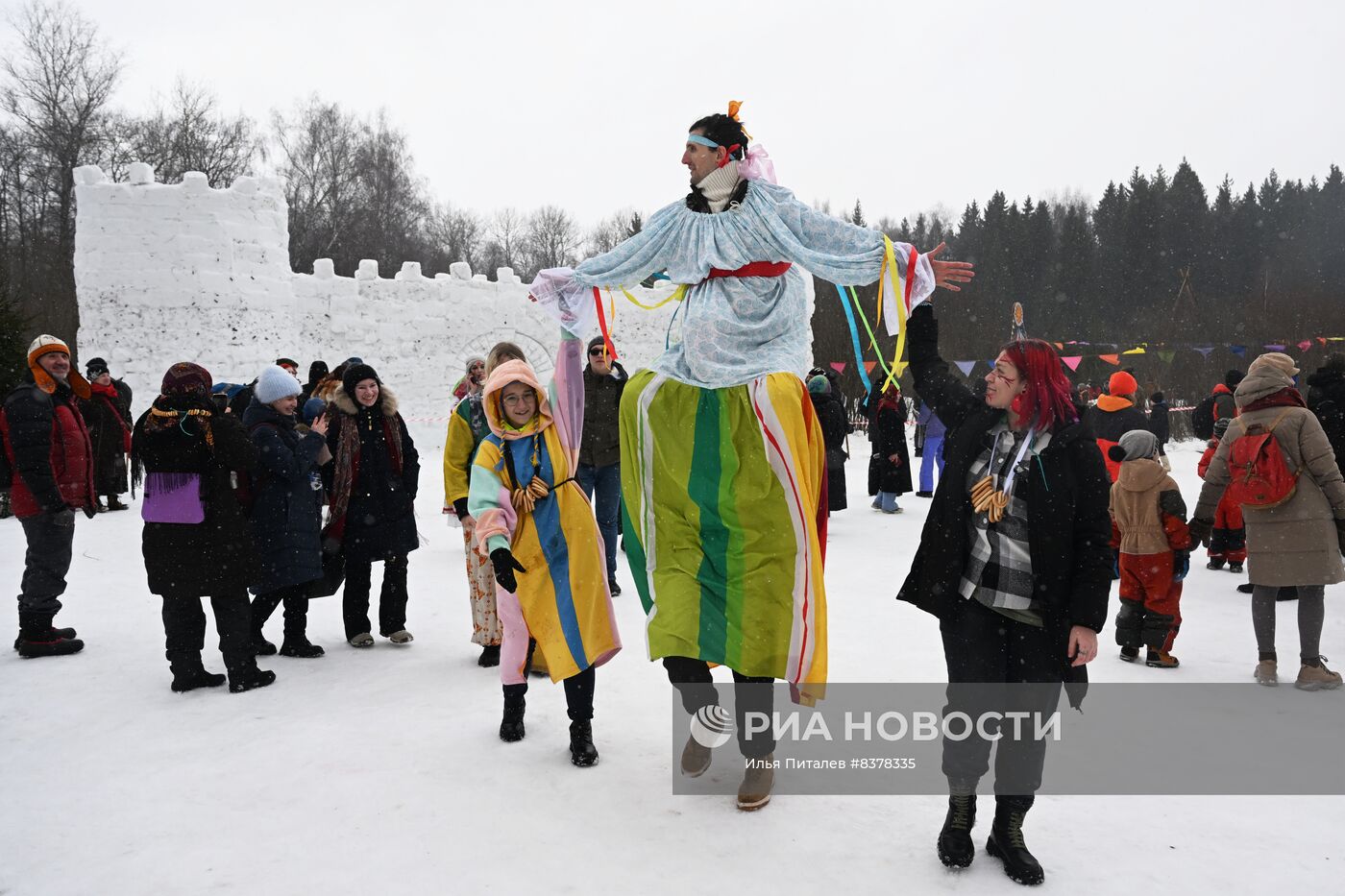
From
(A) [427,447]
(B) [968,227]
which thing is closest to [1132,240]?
(B) [968,227]

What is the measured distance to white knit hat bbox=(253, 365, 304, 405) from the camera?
5.28 m

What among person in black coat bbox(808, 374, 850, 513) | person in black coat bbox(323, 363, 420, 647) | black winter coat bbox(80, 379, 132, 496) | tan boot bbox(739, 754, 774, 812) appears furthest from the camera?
person in black coat bbox(808, 374, 850, 513)

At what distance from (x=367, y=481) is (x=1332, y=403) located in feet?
21.9

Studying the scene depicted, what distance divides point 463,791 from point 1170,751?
2.94 metres

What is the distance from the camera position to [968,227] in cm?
6062

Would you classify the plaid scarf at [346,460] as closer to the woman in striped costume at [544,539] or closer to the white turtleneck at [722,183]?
the woman in striped costume at [544,539]

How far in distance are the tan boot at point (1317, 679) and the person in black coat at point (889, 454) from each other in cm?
648

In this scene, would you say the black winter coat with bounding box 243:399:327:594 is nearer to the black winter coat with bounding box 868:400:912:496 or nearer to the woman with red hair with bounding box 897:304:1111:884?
the woman with red hair with bounding box 897:304:1111:884

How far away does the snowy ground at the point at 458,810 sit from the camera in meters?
2.88

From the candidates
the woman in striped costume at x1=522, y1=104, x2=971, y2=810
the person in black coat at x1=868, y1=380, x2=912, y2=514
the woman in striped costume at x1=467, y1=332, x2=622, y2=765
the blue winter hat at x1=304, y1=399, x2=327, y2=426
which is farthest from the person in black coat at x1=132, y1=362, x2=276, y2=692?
the person in black coat at x1=868, y1=380, x2=912, y2=514

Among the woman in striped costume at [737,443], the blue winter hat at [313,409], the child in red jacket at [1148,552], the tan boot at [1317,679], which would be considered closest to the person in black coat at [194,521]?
the blue winter hat at [313,409]

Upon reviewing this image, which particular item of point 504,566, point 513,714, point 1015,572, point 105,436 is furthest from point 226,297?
point 1015,572

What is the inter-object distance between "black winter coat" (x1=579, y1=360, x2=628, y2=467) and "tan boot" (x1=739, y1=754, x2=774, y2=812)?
3.75 m

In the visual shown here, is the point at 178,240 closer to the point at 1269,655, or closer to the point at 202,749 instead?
the point at 202,749
